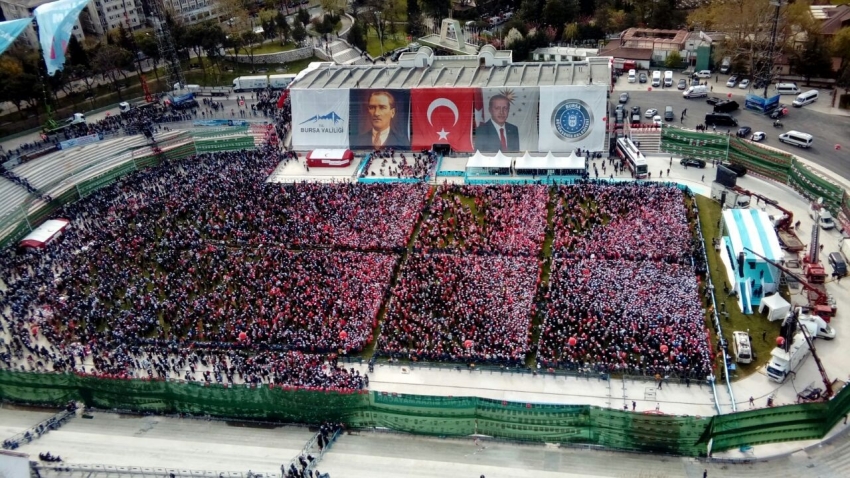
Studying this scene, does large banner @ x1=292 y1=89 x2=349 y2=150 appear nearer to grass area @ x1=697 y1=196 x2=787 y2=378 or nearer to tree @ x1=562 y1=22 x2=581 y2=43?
grass area @ x1=697 y1=196 x2=787 y2=378

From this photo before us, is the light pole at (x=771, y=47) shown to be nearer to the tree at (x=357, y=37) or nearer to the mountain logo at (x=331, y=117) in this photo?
the mountain logo at (x=331, y=117)

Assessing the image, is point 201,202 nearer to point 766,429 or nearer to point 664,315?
point 664,315

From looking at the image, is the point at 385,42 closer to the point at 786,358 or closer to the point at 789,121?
the point at 789,121

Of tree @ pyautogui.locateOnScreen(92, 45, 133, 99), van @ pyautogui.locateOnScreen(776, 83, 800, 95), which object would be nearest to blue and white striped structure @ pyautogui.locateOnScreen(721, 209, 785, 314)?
van @ pyautogui.locateOnScreen(776, 83, 800, 95)

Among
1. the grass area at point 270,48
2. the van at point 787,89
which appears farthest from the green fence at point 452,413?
the grass area at point 270,48

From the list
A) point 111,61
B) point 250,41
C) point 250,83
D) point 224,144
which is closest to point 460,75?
point 224,144

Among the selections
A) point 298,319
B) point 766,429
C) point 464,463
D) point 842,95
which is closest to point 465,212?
point 298,319
